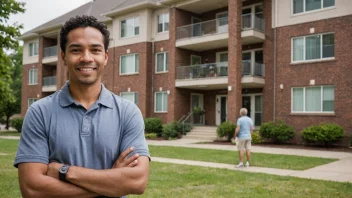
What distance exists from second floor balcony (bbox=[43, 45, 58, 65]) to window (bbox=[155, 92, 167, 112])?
13.6 metres

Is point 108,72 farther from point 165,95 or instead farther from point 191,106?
point 191,106

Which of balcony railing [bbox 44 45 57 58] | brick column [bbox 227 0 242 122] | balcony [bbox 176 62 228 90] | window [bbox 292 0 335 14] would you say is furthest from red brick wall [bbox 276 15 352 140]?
balcony railing [bbox 44 45 57 58]

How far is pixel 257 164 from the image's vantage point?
11.8 meters

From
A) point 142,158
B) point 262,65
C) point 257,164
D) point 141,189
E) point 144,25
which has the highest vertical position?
point 144,25

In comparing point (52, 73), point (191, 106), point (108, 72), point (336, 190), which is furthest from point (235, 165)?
point (52, 73)

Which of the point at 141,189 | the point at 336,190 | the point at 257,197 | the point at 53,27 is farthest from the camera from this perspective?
the point at 53,27

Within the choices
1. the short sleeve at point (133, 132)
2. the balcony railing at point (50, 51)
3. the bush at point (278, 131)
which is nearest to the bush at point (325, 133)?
the bush at point (278, 131)

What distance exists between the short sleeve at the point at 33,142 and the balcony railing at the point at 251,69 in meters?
20.6

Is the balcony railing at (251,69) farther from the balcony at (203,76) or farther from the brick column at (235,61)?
the balcony at (203,76)

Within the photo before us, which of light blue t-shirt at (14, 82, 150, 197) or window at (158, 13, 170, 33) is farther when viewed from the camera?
window at (158, 13, 170, 33)

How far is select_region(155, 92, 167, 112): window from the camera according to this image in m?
27.2

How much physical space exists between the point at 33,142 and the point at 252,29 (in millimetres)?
20578

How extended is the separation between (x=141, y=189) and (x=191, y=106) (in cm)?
2473

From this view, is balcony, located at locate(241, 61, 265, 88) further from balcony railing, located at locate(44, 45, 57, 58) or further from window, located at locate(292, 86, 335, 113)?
balcony railing, located at locate(44, 45, 57, 58)
